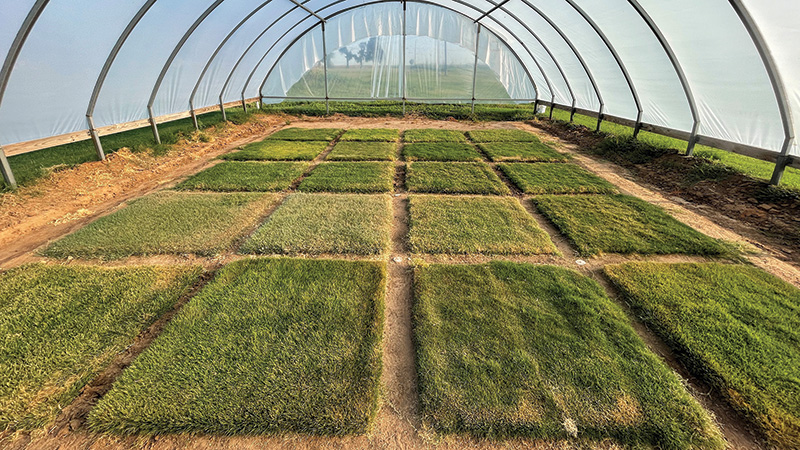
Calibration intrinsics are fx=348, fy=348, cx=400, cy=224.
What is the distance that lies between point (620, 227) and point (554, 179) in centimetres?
212

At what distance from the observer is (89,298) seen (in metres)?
2.93

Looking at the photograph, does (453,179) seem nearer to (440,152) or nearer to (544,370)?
(440,152)

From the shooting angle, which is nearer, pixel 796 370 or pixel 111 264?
pixel 796 370

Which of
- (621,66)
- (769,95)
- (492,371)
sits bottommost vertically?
(492,371)

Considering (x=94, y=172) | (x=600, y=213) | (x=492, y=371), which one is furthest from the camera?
(x=94, y=172)

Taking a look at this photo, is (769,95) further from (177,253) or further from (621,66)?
(177,253)

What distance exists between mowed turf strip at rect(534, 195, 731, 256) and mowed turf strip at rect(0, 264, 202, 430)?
4.22m

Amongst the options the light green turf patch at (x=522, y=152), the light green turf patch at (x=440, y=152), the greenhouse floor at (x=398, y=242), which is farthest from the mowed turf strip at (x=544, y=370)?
the light green turf patch at (x=522, y=152)

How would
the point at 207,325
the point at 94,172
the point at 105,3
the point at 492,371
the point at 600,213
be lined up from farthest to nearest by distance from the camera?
the point at 94,172
the point at 105,3
the point at 600,213
the point at 207,325
the point at 492,371

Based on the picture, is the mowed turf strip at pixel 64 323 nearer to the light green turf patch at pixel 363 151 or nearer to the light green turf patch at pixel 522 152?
the light green turf patch at pixel 363 151

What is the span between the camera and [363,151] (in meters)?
8.20

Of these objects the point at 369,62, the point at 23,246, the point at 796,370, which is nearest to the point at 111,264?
the point at 23,246

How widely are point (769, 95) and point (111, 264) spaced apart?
869 cm

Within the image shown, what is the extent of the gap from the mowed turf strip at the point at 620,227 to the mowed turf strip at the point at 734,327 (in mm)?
388
